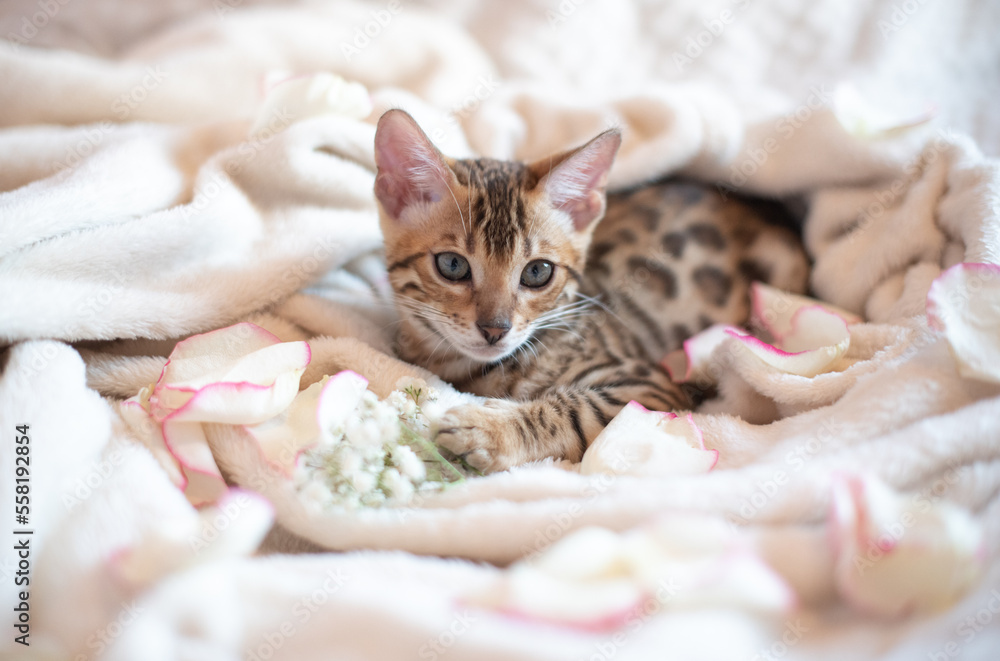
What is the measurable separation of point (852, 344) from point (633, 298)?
49 centimetres

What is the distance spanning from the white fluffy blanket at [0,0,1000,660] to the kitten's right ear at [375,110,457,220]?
18 cm

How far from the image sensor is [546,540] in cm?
81

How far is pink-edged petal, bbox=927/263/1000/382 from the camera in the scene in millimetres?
877

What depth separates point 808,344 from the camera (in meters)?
1.22

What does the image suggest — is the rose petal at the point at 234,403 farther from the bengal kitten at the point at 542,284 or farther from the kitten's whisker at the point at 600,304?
the kitten's whisker at the point at 600,304

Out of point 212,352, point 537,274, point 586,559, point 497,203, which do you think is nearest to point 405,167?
point 497,203

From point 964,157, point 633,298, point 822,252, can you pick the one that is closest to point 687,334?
point 633,298

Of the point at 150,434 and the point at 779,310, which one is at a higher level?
the point at 779,310

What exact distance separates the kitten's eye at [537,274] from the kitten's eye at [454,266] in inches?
4.7

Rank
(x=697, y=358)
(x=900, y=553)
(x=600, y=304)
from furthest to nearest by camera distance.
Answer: (x=600, y=304) < (x=697, y=358) < (x=900, y=553)

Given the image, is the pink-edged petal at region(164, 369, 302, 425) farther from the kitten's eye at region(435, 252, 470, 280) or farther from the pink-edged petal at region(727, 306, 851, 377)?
the pink-edged petal at region(727, 306, 851, 377)

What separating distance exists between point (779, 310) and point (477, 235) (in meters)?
0.71

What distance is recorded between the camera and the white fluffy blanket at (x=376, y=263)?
70 centimetres

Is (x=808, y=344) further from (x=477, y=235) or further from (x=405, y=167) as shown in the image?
(x=405, y=167)
